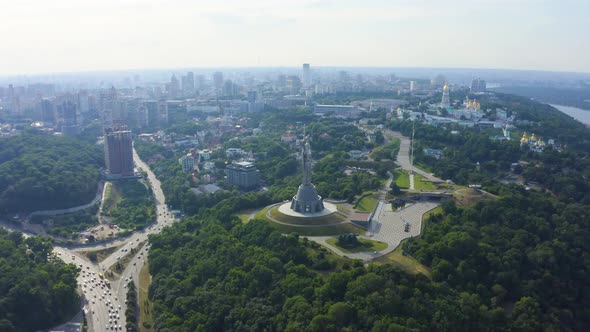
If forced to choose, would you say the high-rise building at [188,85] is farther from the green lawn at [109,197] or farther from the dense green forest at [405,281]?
the dense green forest at [405,281]

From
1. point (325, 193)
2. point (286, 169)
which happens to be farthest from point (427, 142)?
point (325, 193)

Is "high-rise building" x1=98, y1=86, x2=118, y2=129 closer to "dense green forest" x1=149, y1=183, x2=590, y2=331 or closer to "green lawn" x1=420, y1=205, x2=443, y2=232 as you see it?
"dense green forest" x1=149, y1=183, x2=590, y2=331

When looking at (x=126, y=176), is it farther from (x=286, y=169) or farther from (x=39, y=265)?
(x=39, y=265)

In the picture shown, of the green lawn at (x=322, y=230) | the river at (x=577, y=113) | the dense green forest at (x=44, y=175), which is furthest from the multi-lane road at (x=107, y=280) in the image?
the river at (x=577, y=113)

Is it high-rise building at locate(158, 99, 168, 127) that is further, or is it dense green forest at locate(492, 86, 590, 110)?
dense green forest at locate(492, 86, 590, 110)

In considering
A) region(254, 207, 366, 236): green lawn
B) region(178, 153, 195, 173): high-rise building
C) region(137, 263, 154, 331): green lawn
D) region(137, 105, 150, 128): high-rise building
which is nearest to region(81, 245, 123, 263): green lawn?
region(137, 263, 154, 331): green lawn

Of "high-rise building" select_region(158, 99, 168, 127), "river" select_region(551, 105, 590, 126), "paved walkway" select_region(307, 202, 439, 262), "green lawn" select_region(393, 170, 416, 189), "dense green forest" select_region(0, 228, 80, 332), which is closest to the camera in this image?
"dense green forest" select_region(0, 228, 80, 332)
